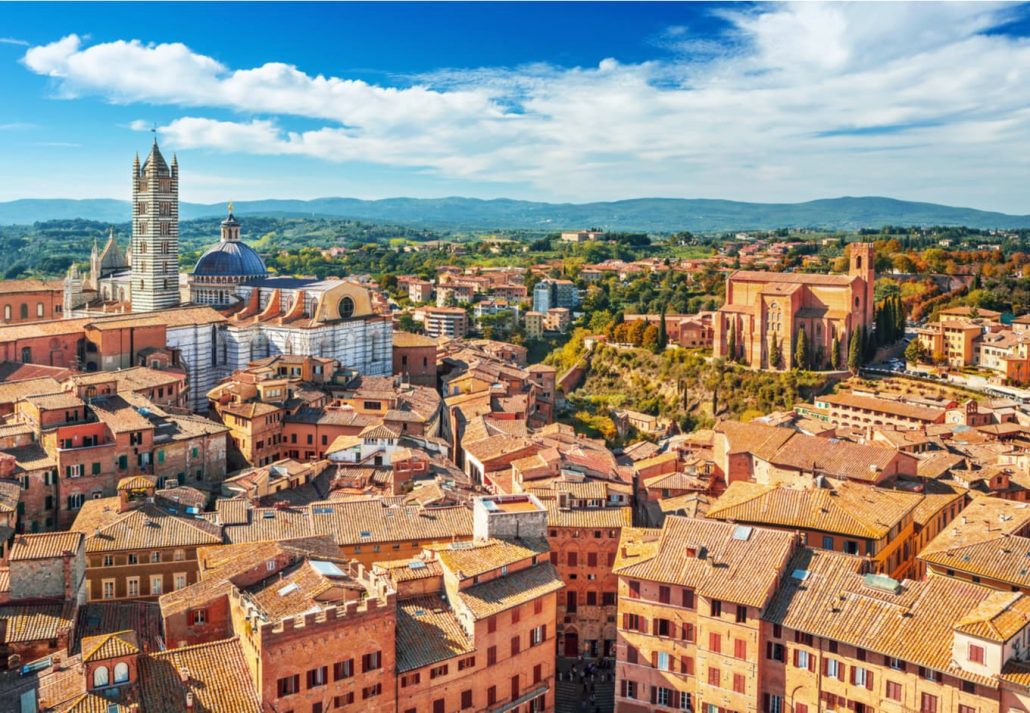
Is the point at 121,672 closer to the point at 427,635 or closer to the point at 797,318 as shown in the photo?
the point at 427,635

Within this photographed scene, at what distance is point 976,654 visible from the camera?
85.1 feet

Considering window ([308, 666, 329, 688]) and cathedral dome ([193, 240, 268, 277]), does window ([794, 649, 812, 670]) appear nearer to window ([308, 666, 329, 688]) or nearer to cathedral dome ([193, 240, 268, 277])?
window ([308, 666, 329, 688])

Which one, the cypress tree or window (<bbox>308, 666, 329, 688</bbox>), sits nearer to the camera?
window (<bbox>308, 666, 329, 688</bbox>)

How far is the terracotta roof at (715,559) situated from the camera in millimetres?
30062

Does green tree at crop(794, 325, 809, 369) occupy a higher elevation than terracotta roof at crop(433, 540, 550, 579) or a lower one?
higher

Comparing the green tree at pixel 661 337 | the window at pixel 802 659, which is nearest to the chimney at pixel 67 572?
the window at pixel 802 659

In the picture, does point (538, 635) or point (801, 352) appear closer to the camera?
point (538, 635)

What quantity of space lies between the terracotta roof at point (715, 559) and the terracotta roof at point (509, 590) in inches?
93.4

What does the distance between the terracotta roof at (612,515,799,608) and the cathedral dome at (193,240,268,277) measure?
5203 centimetres

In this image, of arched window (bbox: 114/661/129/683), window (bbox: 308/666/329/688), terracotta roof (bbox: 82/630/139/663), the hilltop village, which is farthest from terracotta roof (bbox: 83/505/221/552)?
arched window (bbox: 114/661/129/683)

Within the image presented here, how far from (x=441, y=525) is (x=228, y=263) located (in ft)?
152

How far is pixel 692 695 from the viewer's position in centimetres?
3116

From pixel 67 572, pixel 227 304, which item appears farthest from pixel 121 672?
pixel 227 304

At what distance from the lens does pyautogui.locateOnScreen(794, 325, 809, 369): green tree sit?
85438mm
